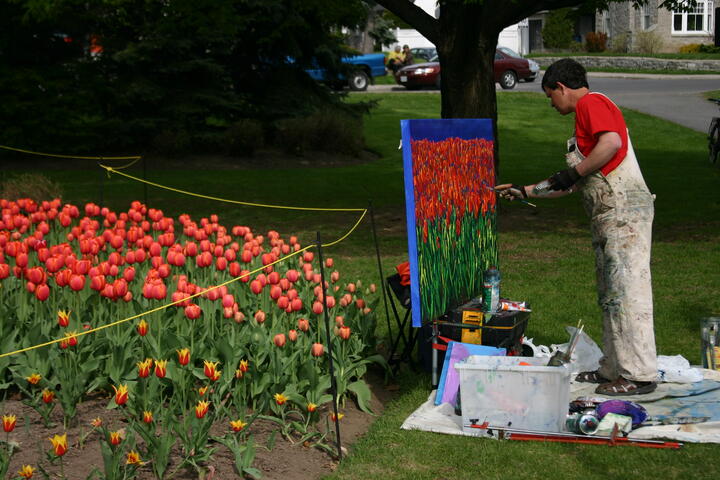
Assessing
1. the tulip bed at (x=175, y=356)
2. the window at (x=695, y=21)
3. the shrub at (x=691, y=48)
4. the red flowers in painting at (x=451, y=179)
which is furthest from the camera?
the window at (x=695, y=21)

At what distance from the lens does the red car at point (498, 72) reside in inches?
1428

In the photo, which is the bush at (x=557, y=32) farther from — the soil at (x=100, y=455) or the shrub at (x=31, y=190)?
the soil at (x=100, y=455)

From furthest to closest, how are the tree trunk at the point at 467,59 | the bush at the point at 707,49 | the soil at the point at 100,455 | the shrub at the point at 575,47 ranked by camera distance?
the shrub at the point at 575,47 → the bush at the point at 707,49 → the tree trunk at the point at 467,59 → the soil at the point at 100,455

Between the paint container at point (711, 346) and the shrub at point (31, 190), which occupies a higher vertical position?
the shrub at point (31, 190)

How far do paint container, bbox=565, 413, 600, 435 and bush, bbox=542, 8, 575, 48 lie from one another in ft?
172

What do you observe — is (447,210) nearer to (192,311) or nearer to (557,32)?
(192,311)

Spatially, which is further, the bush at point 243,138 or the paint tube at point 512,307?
the bush at point 243,138

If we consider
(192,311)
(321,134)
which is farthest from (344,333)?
(321,134)

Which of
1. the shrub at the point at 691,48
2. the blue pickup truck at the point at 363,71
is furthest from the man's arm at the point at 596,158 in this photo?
the shrub at the point at 691,48

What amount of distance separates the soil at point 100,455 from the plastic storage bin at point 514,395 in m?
0.70

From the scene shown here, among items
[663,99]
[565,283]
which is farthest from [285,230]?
[663,99]

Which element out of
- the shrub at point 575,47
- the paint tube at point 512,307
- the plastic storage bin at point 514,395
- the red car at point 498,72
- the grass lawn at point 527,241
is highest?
the shrub at point 575,47

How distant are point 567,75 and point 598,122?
40cm

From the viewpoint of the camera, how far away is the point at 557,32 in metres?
56.1
